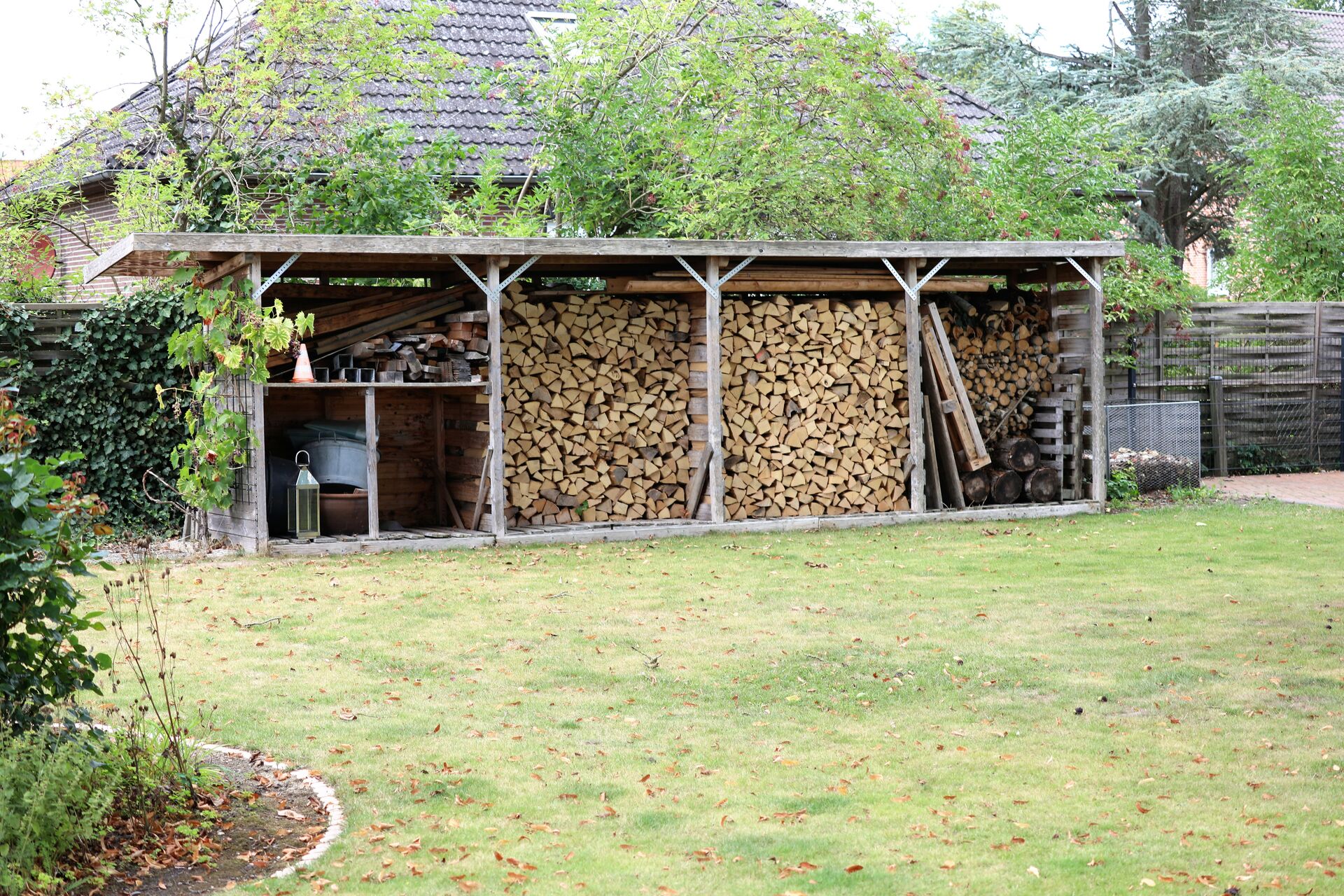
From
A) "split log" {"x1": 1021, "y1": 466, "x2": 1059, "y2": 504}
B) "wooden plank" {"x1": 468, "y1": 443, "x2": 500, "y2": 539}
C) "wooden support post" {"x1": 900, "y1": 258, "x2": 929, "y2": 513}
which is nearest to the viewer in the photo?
"wooden plank" {"x1": 468, "y1": 443, "x2": 500, "y2": 539}

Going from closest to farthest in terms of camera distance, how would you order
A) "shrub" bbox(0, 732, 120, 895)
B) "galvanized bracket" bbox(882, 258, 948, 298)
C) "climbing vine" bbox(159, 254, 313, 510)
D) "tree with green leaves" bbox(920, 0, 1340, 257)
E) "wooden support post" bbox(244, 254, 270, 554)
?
"shrub" bbox(0, 732, 120, 895) → "climbing vine" bbox(159, 254, 313, 510) → "wooden support post" bbox(244, 254, 270, 554) → "galvanized bracket" bbox(882, 258, 948, 298) → "tree with green leaves" bbox(920, 0, 1340, 257)

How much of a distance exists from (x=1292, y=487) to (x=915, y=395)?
4.85 metres

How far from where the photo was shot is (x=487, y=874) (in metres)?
3.99

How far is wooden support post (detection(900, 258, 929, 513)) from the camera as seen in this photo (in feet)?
41.1

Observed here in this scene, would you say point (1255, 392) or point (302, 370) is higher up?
point (302, 370)

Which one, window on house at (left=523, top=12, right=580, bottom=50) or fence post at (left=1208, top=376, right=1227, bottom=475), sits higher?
window on house at (left=523, top=12, right=580, bottom=50)

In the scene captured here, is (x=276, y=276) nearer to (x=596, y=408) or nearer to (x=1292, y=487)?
(x=596, y=408)

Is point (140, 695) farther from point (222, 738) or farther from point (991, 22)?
point (991, 22)

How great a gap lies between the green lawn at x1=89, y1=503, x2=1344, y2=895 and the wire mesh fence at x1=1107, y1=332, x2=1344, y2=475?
18.4 feet

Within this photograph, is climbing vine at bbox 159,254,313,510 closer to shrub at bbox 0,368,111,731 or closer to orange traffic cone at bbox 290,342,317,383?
orange traffic cone at bbox 290,342,317,383

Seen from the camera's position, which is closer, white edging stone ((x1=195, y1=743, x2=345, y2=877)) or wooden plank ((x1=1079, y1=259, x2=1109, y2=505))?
white edging stone ((x1=195, y1=743, x2=345, y2=877))

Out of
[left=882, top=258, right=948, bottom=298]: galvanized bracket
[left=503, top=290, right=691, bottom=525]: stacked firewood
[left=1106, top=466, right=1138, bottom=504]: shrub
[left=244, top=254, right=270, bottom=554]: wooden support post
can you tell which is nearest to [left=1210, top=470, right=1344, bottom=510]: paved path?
[left=1106, top=466, right=1138, bottom=504]: shrub

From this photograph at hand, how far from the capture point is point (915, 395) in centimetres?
1255

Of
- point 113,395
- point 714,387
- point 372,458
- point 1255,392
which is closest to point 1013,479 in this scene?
point 714,387
